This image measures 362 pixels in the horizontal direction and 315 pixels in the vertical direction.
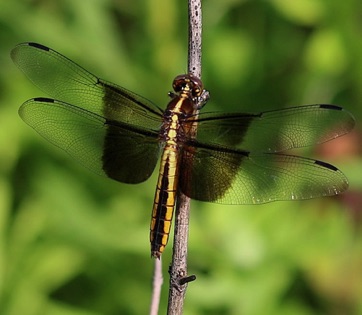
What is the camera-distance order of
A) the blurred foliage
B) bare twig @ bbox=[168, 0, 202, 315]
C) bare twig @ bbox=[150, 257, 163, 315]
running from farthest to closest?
the blurred foliage, bare twig @ bbox=[150, 257, 163, 315], bare twig @ bbox=[168, 0, 202, 315]

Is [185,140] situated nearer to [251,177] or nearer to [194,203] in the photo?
[251,177]

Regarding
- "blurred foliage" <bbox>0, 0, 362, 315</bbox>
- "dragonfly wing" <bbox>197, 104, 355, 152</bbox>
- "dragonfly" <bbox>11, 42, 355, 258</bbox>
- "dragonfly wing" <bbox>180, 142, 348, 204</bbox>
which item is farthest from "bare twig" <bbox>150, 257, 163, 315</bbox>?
"blurred foliage" <bbox>0, 0, 362, 315</bbox>

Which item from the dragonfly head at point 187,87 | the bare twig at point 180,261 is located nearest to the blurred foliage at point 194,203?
the dragonfly head at point 187,87

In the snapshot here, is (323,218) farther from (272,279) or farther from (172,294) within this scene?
(172,294)

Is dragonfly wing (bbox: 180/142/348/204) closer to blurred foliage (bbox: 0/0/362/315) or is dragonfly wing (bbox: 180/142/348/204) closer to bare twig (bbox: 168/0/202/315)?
bare twig (bbox: 168/0/202/315)

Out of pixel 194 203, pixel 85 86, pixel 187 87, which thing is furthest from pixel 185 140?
pixel 194 203

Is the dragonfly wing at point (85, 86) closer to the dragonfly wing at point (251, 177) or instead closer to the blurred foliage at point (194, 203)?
the dragonfly wing at point (251, 177)

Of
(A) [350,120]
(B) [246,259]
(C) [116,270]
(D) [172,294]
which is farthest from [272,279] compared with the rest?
(D) [172,294]

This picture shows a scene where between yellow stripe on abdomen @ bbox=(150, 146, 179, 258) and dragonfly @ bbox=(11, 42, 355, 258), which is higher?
dragonfly @ bbox=(11, 42, 355, 258)
